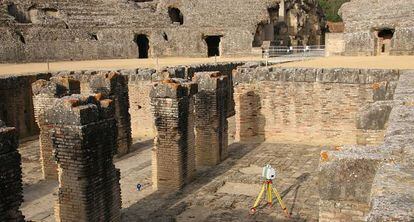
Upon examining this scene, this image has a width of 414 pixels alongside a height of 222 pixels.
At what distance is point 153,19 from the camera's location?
1305 inches

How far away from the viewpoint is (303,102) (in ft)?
44.8

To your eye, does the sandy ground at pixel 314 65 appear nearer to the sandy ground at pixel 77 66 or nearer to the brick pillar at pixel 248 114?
the sandy ground at pixel 77 66

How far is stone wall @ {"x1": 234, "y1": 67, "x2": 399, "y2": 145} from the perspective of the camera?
513 inches

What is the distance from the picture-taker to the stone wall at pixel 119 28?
27.5m

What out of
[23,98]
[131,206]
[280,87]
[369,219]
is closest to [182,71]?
[280,87]

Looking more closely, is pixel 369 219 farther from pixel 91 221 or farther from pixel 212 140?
pixel 212 140

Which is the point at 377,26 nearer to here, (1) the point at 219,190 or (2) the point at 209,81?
(2) the point at 209,81

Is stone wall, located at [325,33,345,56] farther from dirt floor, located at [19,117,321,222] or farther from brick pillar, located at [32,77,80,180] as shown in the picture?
brick pillar, located at [32,77,80,180]

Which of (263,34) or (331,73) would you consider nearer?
(331,73)

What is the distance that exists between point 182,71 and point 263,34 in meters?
19.0

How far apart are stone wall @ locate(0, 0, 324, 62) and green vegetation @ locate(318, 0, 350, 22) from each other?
78.1 feet

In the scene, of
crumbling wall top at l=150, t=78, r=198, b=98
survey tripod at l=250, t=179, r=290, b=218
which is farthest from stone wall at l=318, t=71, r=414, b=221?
crumbling wall top at l=150, t=78, r=198, b=98

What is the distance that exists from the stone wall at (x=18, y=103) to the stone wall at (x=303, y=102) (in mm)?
7684

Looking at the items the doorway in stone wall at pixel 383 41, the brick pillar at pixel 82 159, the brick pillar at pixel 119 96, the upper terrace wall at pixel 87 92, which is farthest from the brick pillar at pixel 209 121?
the doorway in stone wall at pixel 383 41
